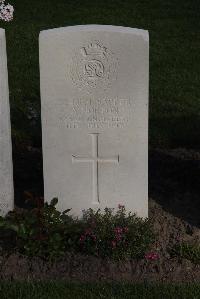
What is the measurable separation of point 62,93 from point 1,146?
2.36ft

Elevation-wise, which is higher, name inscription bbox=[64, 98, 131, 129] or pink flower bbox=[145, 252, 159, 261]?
name inscription bbox=[64, 98, 131, 129]

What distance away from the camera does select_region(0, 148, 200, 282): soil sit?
5.95 m

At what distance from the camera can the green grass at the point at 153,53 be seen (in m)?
8.97

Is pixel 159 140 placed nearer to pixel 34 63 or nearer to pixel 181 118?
pixel 181 118

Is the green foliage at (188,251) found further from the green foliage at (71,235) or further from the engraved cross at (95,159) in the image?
the engraved cross at (95,159)

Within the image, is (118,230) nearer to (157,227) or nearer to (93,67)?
(157,227)

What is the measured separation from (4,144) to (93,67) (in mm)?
1032

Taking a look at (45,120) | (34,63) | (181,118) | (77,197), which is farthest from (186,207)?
(34,63)

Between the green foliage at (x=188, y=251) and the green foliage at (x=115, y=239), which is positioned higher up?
the green foliage at (x=115, y=239)

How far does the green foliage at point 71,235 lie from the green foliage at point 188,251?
0.76 feet

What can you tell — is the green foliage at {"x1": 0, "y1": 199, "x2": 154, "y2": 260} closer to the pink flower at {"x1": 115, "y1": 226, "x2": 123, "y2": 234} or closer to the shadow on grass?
the pink flower at {"x1": 115, "y1": 226, "x2": 123, "y2": 234}

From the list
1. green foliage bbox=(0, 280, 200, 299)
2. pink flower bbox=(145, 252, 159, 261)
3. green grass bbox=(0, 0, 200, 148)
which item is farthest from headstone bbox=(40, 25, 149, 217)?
green grass bbox=(0, 0, 200, 148)

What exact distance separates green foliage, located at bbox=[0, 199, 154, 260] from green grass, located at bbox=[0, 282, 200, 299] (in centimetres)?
38

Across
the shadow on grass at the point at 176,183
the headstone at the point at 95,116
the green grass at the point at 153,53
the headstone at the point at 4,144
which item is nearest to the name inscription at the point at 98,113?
the headstone at the point at 95,116
